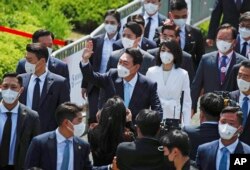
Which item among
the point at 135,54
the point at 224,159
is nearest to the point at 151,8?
the point at 135,54

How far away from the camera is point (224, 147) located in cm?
1198

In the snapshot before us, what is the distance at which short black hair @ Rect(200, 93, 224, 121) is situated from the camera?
486 inches

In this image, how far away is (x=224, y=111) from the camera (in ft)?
39.6

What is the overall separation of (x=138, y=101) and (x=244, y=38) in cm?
266

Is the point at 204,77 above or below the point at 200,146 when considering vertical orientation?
above

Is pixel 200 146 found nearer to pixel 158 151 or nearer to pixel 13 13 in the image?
pixel 158 151

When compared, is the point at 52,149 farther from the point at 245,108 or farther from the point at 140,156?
the point at 245,108

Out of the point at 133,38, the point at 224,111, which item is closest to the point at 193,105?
the point at 133,38

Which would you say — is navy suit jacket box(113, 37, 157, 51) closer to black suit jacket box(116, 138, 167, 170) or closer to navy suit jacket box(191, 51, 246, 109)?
navy suit jacket box(191, 51, 246, 109)

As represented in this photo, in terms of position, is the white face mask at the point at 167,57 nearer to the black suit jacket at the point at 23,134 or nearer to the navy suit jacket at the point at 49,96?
the navy suit jacket at the point at 49,96

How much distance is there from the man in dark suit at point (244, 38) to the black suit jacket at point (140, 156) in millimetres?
4752

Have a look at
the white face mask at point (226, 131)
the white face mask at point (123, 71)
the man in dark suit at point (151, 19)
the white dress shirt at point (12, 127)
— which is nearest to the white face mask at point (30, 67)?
the white face mask at point (123, 71)

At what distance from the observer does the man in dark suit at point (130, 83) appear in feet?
45.3

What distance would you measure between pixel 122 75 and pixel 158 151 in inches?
105
